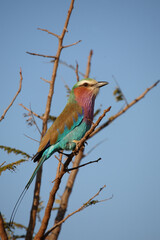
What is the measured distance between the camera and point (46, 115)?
20.3ft

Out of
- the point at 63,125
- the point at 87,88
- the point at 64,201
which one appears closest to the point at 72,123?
the point at 63,125

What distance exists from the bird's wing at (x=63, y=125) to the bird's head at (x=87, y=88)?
304 mm

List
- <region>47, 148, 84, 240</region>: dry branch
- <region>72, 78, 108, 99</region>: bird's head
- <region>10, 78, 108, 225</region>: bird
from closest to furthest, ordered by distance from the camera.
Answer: <region>10, 78, 108, 225</region>: bird → <region>72, 78, 108, 99</region>: bird's head → <region>47, 148, 84, 240</region>: dry branch

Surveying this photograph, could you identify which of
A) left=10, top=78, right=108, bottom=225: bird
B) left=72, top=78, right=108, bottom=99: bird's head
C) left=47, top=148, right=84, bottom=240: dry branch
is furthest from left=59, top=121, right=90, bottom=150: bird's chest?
left=47, top=148, right=84, bottom=240: dry branch

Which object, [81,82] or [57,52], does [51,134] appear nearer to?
[81,82]

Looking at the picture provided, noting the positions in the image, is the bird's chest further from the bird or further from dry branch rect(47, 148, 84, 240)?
dry branch rect(47, 148, 84, 240)

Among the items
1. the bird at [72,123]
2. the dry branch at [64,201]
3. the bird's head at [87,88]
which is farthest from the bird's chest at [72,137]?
the dry branch at [64,201]

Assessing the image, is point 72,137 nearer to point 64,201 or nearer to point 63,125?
point 63,125

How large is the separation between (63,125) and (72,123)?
0.17 meters

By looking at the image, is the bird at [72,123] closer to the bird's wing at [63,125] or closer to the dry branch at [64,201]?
the bird's wing at [63,125]

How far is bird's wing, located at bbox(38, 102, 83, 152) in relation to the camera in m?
5.20

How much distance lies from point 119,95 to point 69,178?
2456 mm

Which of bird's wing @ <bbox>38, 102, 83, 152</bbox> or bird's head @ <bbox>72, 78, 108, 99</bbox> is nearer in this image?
bird's wing @ <bbox>38, 102, 83, 152</bbox>

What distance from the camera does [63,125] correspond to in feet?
17.8
